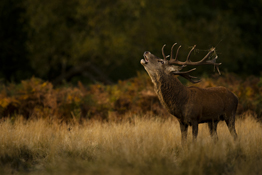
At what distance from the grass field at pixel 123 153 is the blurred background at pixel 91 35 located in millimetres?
11732

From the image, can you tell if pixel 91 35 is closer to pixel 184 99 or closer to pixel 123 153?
pixel 184 99

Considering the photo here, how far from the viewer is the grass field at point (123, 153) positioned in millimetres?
5629

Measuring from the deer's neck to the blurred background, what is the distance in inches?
482

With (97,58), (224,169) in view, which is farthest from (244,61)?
(224,169)

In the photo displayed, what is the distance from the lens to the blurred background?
66.0 feet

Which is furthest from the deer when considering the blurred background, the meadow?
the blurred background

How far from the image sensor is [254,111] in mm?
10938

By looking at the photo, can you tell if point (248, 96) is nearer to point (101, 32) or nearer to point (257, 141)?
point (257, 141)

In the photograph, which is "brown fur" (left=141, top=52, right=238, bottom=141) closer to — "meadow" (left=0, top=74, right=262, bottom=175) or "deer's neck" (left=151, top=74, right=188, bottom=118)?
"deer's neck" (left=151, top=74, right=188, bottom=118)

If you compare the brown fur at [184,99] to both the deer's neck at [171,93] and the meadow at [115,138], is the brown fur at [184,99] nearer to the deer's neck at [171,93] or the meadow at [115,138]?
the deer's neck at [171,93]

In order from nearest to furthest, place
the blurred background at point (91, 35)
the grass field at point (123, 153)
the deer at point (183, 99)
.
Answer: the grass field at point (123, 153) < the deer at point (183, 99) < the blurred background at point (91, 35)

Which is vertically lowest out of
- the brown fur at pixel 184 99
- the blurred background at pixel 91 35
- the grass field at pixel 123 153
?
the grass field at pixel 123 153

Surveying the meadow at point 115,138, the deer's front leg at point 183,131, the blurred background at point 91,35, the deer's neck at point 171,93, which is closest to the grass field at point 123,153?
the meadow at point 115,138

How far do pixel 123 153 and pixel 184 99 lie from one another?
5.71 feet
